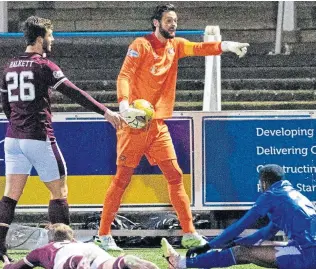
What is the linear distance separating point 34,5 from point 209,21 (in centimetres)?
219

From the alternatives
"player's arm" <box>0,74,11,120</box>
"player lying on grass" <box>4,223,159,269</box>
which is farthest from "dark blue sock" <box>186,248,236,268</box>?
"player's arm" <box>0,74,11,120</box>

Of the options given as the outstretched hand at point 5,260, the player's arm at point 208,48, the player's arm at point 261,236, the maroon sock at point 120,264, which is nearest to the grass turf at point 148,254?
the player's arm at point 261,236

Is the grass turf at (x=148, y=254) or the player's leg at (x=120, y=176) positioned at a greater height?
the player's leg at (x=120, y=176)

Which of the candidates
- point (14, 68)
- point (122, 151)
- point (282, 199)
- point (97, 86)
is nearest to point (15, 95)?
point (14, 68)

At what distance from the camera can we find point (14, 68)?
31.7 feet

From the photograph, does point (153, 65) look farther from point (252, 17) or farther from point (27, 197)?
point (252, 17)

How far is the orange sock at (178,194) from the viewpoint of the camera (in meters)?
10.7

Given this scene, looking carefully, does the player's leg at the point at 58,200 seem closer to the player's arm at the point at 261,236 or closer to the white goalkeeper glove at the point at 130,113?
the white goalkeeper glove at the point at 130,113

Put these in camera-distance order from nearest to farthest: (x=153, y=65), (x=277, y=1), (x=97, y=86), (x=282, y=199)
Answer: (x=282, y=199)
(x=153, y=65)
(x=97, y=86)
(x=277, y=1)

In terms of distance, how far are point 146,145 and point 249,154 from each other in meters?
1.08

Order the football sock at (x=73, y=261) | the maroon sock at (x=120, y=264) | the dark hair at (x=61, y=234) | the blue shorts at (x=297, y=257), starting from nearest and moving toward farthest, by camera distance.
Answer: the maroon sock at (x=120, y=264), the football sock at (x=73, y=261), the dark hair at (x=61, y=234), the blue shorts at (x=297, y=257)

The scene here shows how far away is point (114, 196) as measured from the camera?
35.4 ft

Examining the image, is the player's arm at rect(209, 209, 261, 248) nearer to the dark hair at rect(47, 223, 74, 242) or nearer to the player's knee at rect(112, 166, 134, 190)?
the dark hair at rect(47, 223, 74, 242)

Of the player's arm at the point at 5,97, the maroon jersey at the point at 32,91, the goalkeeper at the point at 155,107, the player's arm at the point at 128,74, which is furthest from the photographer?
the goalkeeper at the point at 155,107
